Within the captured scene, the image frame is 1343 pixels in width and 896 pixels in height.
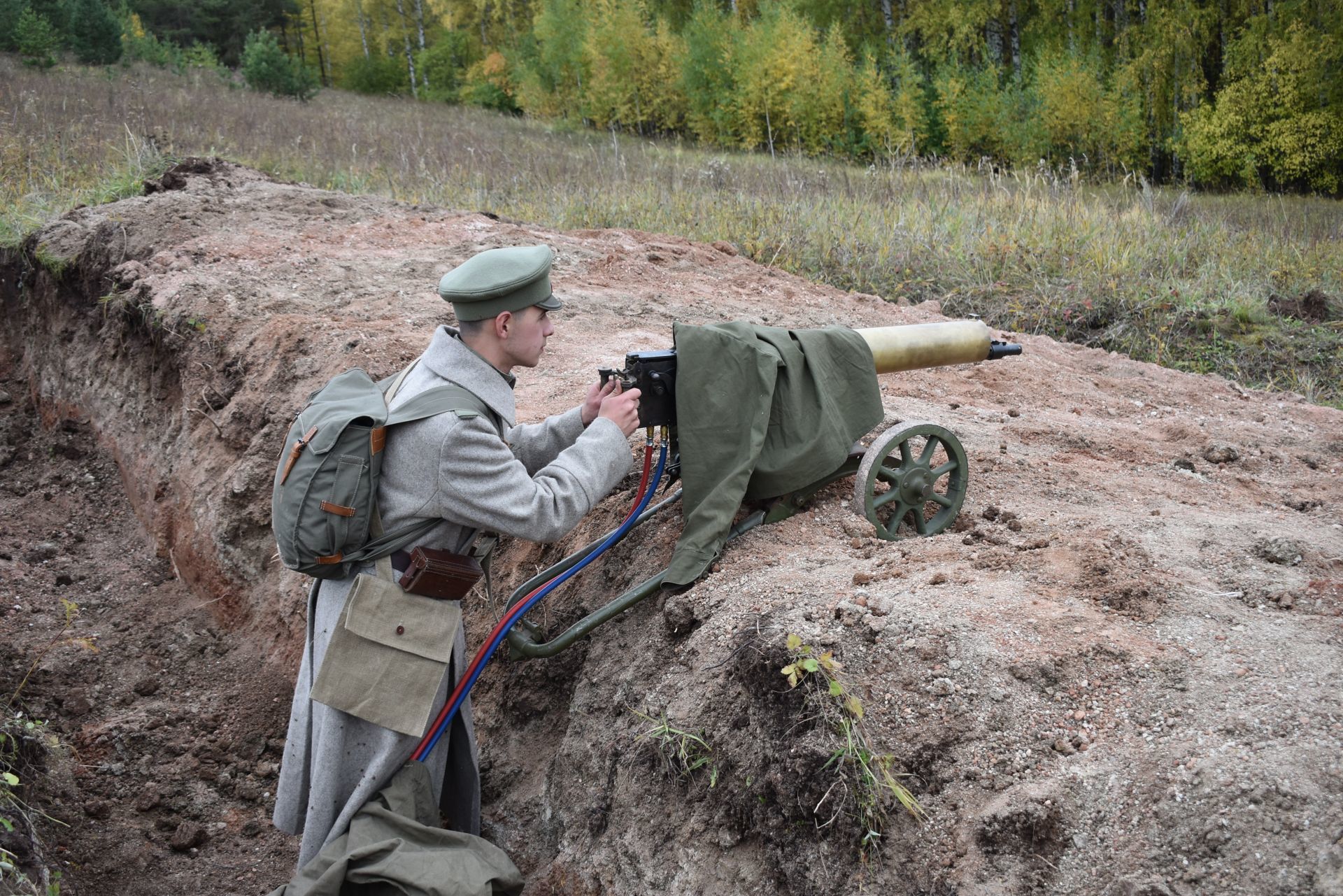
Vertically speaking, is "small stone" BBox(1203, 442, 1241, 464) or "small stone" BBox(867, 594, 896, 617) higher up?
"small stone" BBox(867, 594, 896, 617)

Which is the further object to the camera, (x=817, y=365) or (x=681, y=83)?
(x=681, y=83)

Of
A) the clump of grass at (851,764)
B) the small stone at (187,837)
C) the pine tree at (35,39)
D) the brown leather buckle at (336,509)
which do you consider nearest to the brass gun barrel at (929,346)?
the clump of grass at (851,764)

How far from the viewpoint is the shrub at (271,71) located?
86.6 ft

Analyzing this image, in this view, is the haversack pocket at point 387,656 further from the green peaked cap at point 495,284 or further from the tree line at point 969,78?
the tree line at point 969,78

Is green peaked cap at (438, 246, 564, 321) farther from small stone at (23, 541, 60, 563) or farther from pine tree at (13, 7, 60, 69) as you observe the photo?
pine tree at (13, 7, 60, 69)

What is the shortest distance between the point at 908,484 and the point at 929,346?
55cm

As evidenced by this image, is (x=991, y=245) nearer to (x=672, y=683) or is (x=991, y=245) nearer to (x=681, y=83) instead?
(x=672, y=683)

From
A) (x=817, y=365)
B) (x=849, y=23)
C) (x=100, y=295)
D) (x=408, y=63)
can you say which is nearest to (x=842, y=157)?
(x=849, y=23)

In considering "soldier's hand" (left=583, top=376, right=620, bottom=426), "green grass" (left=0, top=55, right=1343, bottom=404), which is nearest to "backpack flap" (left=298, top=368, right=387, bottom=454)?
"soldier's hand" (left=583, top=376, right=620, bottom=426)

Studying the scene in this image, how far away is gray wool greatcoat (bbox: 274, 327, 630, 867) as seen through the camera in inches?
104

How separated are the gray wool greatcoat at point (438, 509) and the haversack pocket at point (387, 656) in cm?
9

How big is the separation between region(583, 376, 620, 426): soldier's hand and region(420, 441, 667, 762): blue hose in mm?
268

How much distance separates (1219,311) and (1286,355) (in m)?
0.60

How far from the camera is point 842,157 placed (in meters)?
19.9
